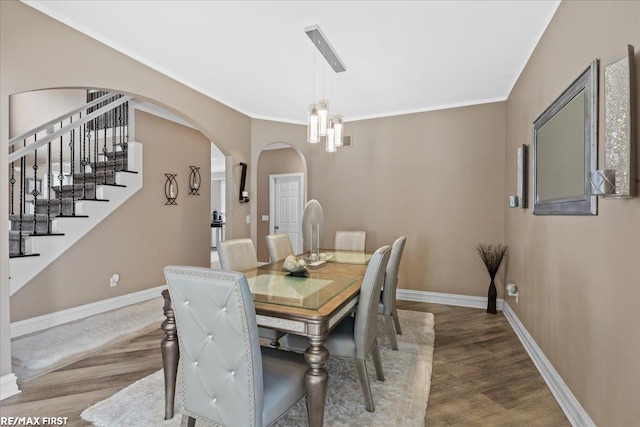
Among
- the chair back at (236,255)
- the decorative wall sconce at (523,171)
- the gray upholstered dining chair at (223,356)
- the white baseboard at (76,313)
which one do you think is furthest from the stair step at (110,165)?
the decorative wall sconce at (523,171)

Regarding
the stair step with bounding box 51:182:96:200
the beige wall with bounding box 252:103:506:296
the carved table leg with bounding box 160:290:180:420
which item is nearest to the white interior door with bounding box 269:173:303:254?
the beige wall with bounding box 252:103:506:296

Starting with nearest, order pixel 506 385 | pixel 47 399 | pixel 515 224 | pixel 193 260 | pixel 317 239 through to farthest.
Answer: pixel 47 399
pixel 506 385
pixel 317 239
pixel 515 224
pixel 193 260

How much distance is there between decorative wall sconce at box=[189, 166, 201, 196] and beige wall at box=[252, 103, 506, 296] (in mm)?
1177

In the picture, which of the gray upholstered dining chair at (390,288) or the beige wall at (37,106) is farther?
the beige wall at (37,106)

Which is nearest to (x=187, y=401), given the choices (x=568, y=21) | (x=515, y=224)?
(x=568, y=21)

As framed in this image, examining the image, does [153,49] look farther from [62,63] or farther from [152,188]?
[152,188]

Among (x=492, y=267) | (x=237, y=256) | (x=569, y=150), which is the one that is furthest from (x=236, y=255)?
(x=492, y=267)

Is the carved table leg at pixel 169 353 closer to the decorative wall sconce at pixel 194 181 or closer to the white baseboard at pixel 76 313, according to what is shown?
the white baseboard at pixel 76 313

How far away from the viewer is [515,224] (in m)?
3.42

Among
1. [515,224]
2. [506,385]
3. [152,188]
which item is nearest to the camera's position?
[506,385]

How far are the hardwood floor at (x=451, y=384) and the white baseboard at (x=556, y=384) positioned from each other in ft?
0.14

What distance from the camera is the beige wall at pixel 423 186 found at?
4.10 m

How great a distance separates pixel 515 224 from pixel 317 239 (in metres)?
2.23

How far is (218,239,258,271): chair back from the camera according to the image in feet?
8.65
